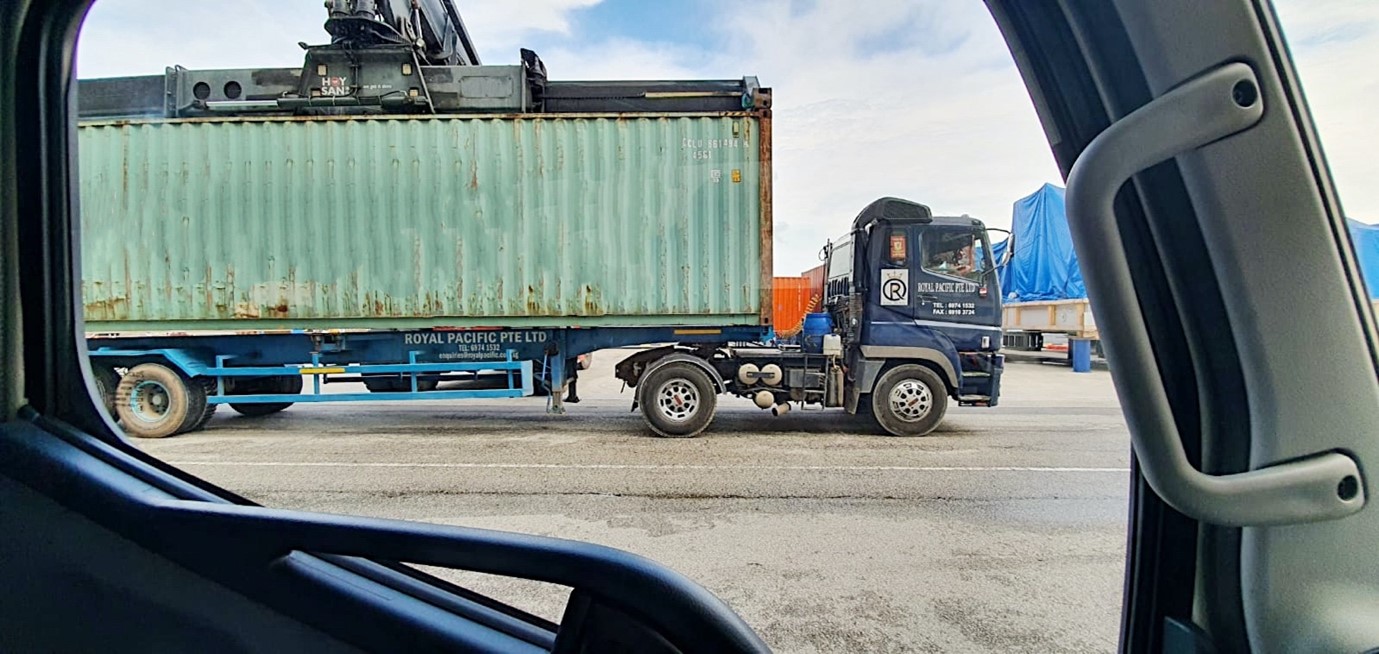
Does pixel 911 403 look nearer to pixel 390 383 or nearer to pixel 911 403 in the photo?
pixel 911 403

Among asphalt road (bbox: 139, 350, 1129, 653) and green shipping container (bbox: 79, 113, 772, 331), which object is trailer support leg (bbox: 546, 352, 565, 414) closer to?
asphalt road (bbox: 139, 350, 1129, 653)

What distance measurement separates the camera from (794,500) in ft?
12.9

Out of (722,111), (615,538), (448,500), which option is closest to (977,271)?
(722,111)

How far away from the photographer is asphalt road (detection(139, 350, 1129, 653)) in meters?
2.41

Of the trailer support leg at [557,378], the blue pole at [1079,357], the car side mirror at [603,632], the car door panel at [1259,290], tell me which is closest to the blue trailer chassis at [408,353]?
the trailer support leg at [557,378]

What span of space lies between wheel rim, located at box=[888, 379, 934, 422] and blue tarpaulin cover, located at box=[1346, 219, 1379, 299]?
18.3 ft

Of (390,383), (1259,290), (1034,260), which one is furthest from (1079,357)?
(1259,290)

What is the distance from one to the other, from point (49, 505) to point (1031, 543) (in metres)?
3.62

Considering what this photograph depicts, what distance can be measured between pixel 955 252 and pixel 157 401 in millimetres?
8410

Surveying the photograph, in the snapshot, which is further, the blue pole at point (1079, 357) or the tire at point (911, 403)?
the blue pole at point (1079, 357)

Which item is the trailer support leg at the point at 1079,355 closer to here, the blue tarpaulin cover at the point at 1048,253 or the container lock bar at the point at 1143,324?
the blue tarpaulin cover at the point at 1048,253

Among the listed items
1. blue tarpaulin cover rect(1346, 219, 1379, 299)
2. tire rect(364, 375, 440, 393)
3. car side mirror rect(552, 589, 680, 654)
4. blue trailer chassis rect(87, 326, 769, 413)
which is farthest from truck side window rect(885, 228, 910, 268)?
car side mirror rect(552, 589, 680, 654)

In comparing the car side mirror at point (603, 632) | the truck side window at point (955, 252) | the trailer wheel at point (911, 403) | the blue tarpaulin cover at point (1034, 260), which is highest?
the truck side window at point (955, 252)

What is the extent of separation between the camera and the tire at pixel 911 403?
6.25 m
